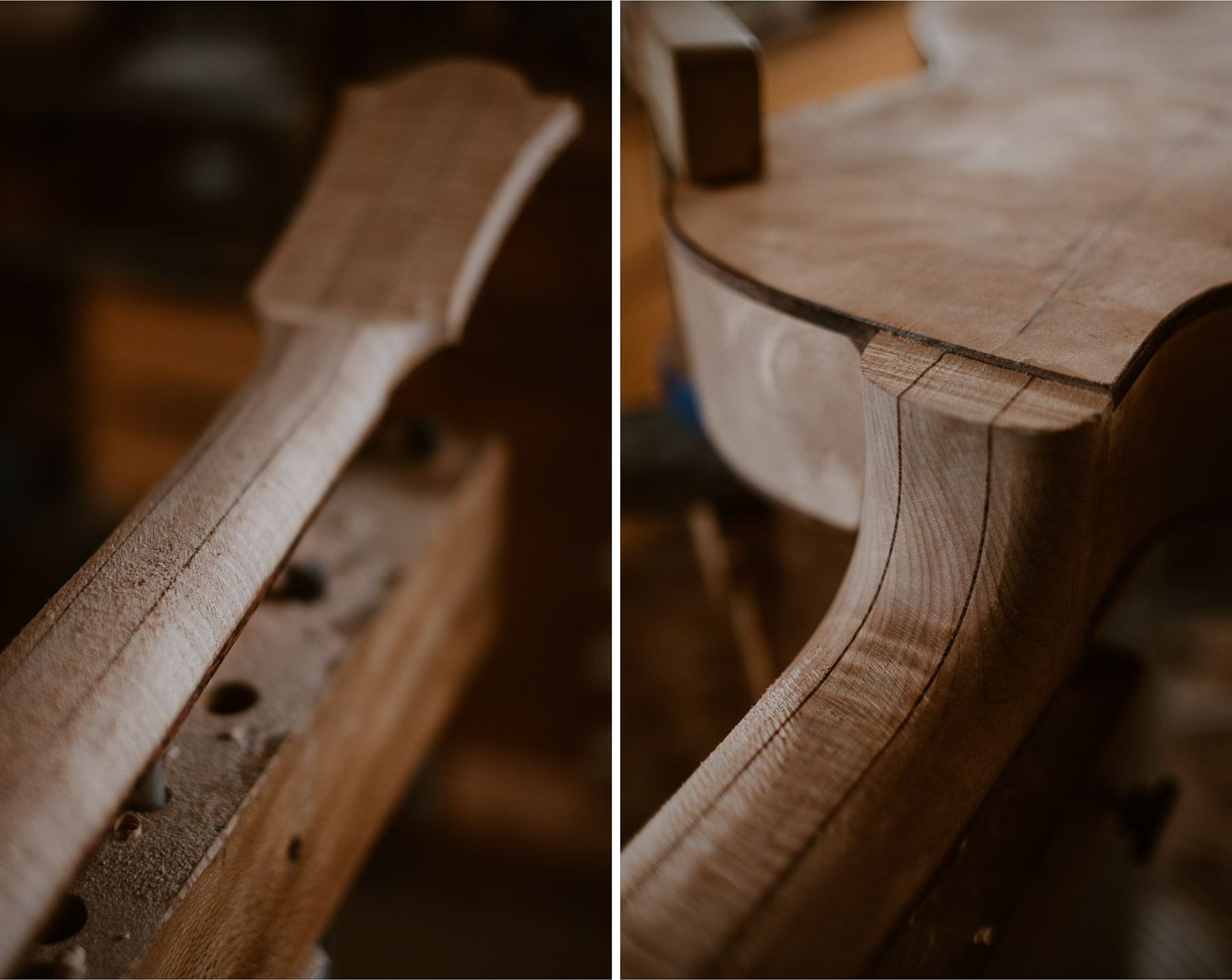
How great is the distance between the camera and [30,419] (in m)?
0.98

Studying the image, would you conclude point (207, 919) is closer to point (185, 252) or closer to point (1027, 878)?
point (1027, 878)

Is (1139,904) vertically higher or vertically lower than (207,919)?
lower

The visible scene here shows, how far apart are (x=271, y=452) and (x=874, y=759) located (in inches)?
11.4

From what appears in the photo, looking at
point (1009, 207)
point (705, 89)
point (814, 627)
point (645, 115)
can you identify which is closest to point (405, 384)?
point (645, 115)

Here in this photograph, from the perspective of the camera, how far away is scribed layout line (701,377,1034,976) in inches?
12.2

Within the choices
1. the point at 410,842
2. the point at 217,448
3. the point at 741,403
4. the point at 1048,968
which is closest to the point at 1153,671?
the point at 1048,968

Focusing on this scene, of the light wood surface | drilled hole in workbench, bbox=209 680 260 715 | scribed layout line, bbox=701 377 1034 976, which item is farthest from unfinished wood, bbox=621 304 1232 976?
the light wood surface

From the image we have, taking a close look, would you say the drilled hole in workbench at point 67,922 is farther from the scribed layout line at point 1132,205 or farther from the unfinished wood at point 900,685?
the scribed layout line at point 1132,205

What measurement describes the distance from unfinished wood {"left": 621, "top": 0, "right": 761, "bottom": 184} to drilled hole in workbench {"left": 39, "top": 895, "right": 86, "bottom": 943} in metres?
0.51

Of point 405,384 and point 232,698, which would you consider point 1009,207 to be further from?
point 405,384

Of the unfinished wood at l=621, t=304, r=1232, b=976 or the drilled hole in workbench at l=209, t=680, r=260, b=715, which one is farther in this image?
the drilled hole in workbench at l=209, t=680, r=260, b=715

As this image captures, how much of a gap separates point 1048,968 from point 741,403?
0.56 meters

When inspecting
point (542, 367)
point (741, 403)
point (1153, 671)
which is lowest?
point (1153, 671)

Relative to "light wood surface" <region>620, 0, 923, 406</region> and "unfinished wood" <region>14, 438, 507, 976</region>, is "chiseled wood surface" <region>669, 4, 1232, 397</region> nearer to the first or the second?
"unfinished wood" <region>14, 438, 507, 976</region>
